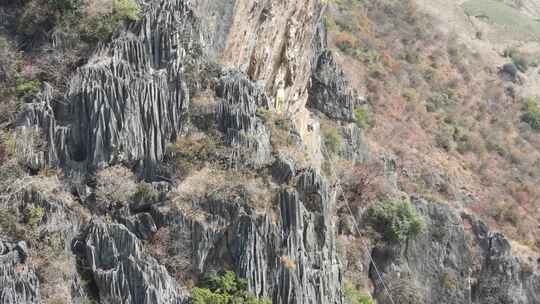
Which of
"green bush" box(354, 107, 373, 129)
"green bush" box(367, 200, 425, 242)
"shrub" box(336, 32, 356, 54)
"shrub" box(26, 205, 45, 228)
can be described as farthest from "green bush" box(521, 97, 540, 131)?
"shrub" box(26, 205, 45, 228)

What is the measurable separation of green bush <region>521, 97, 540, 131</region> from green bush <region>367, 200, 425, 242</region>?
2754 centimetres

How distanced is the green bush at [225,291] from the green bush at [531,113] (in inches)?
1696

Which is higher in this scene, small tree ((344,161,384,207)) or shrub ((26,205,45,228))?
shrub ((26,205,45,228))

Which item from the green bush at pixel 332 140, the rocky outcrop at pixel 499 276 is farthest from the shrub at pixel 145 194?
the rocky outcrop at pixel 499 276

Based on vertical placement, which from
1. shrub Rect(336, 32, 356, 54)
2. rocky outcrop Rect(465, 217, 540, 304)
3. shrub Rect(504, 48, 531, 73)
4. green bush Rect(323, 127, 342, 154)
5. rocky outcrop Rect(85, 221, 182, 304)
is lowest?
rocky outcrop Rect(465, 217, 540, 304)

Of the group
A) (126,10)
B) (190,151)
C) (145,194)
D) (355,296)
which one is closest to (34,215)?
(145,194)

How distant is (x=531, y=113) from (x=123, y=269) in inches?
1850

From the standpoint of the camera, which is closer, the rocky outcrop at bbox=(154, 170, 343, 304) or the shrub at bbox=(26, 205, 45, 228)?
the shrub at bbox=(26, 205, 45, 228)

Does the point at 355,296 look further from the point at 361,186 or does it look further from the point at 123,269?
the point at 123,269

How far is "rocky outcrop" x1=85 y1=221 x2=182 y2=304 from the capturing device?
17203mm

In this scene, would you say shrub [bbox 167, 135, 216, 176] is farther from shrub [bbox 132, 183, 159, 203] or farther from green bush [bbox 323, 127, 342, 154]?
green bush [bbox 323, 127, 342, 154]

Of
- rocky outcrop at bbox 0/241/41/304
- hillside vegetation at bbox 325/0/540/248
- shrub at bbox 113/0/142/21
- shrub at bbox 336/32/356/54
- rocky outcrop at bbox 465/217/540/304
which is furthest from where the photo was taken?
shrub at bbox 336/32/356/54

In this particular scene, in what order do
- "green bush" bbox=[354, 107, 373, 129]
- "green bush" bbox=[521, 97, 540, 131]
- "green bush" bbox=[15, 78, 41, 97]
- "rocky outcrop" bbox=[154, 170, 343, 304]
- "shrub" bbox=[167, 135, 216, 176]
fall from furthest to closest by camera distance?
1. "green bush" bbox=[521, 97, 540, 131]
2. "green bush" bbox=[354, 107, 373, 129]
3. "shrub" bbox=[167, 135, 216, 176]
4. "green bush" bbox=[15, 78, 41, 97]
5. "rocky outcrop" bbox=[154, 170, 343, 304]

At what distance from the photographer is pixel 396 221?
32.2 m
